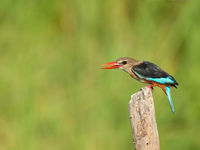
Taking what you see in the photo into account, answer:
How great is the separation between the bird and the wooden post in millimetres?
1310

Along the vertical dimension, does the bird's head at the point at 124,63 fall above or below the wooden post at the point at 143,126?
above

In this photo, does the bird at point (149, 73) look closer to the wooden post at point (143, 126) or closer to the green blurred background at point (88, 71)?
the green blurred background at point (88, 71)

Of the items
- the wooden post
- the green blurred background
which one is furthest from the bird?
the wooden post

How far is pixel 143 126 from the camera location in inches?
151

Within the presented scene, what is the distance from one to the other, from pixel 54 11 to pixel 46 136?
1811 millimetres

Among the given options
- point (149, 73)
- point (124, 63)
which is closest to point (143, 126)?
point (149, 73)

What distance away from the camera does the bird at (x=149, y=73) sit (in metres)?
5.29

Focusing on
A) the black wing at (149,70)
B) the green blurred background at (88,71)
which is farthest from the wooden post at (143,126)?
the green blurred background at (88,71)

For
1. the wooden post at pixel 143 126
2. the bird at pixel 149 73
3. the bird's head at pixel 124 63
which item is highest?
the bird's head at pixel 124 63

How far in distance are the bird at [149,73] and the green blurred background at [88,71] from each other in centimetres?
46

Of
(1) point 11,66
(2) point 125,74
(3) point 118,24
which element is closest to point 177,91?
(2) point 125,74

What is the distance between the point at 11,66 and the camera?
20.3 feet

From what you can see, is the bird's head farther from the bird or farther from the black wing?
the black wing

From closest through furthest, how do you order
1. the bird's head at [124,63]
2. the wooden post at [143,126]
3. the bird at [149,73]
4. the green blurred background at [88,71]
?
1. the wooden post at [143,126]
2. the bird at [149,73]
3. the bird's head at [124,63]
4. the green blurred background at [88,71]
